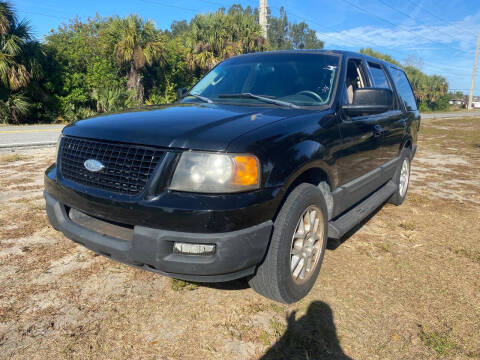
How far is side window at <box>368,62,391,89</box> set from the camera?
401cm

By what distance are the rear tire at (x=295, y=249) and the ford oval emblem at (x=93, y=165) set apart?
3.79ft

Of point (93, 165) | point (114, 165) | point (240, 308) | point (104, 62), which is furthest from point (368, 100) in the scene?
point (104, 62)

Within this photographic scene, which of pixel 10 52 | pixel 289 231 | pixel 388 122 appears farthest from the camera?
pixel 10 52

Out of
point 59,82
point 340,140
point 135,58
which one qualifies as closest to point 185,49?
point 135,58

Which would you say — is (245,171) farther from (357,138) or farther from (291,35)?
(291,35)

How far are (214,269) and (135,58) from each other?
718 inches

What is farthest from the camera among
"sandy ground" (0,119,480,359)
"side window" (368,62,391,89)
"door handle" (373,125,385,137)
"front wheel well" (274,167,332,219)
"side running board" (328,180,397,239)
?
"side window" (368,62,391,89)

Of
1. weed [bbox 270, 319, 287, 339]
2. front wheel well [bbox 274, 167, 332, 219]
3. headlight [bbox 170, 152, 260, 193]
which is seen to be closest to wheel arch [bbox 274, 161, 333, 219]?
front wheel well [bbox 274, 167, 332, 219]

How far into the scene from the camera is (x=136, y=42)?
59.2 feet

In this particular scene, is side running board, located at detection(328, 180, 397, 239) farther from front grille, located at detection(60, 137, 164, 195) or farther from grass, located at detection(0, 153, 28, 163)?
grass, located at detection(0, 153, 28, 163)

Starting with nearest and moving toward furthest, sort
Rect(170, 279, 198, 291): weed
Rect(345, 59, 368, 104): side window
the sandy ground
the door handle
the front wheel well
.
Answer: the sandy ground → the front wheel well → Rect(170, 279, 198, 291): weed → Rect(345, 59, 368, 104): side window → the door handle

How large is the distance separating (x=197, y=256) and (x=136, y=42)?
60.1 feet

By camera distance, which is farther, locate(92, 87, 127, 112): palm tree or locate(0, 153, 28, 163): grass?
locate(92, 87, 127, 112): palm tree

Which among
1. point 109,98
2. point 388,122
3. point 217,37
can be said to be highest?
point 217,37
